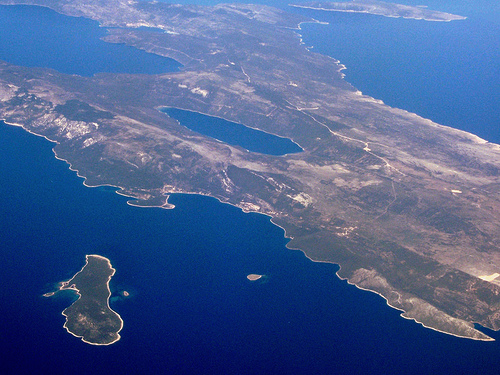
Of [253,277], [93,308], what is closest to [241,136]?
[253,277]

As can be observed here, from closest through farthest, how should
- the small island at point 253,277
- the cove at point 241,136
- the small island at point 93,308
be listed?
1. the small island at point 93,308
2. the small island at point 253,277
3. the cove at point 241,136

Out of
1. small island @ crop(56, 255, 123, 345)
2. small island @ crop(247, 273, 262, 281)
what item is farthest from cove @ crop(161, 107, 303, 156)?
small island @ crop(56, 255, 123, 345)

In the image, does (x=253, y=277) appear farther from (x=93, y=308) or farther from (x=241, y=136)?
(x=241, y=136)

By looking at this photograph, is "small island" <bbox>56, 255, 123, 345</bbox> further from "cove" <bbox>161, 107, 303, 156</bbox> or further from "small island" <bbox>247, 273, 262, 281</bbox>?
"cove" <bbox>161, 107, 303, 156</bbox>

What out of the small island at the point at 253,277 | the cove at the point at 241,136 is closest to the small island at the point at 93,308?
the small island at the point at 253,277

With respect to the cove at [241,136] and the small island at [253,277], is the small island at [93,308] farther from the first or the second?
the cove at [241,136]

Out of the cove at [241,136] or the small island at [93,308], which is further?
the cove at [241,136]

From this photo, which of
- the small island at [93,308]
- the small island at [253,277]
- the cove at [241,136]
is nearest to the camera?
the small island at [93,308]

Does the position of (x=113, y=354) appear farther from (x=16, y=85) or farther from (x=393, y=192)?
(x=16, y=85)
